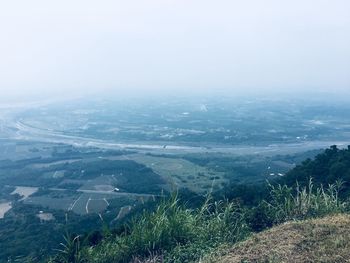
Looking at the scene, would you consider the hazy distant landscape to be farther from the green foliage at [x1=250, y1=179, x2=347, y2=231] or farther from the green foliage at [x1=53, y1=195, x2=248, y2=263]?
the green foliage at [x1=53, y1=195, x2=248, y2=263]

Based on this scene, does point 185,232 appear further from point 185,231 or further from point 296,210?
point 296,210

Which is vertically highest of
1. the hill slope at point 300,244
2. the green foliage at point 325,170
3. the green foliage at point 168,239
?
the hill slope at point 300,244

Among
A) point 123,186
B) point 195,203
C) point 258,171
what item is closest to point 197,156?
point 258,171

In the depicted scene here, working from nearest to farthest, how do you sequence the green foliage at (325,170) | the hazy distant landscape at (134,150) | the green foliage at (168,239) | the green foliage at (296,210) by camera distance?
the green foliage at (168,239) → the green foliage at (296,210) → the green foliage at (325,170) → the hazy distant landscape at (134,150)

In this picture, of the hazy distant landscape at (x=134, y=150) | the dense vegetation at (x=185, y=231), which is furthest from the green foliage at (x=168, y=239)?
the hazy distant landscape at (x=134, y=150)

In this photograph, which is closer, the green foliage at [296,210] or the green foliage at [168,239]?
the green foliage at [168,239]

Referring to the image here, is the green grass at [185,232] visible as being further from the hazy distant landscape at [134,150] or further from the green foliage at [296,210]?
the hazy distant landscape at [134,150]

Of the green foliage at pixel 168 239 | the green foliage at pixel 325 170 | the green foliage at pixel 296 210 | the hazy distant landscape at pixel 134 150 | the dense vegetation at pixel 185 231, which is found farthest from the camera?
the hazy distant landscape at pixel 134 150

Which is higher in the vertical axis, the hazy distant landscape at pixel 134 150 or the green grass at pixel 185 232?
the green grass at pixel 185 232

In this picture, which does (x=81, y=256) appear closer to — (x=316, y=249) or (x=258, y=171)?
(x=316, y=249)
